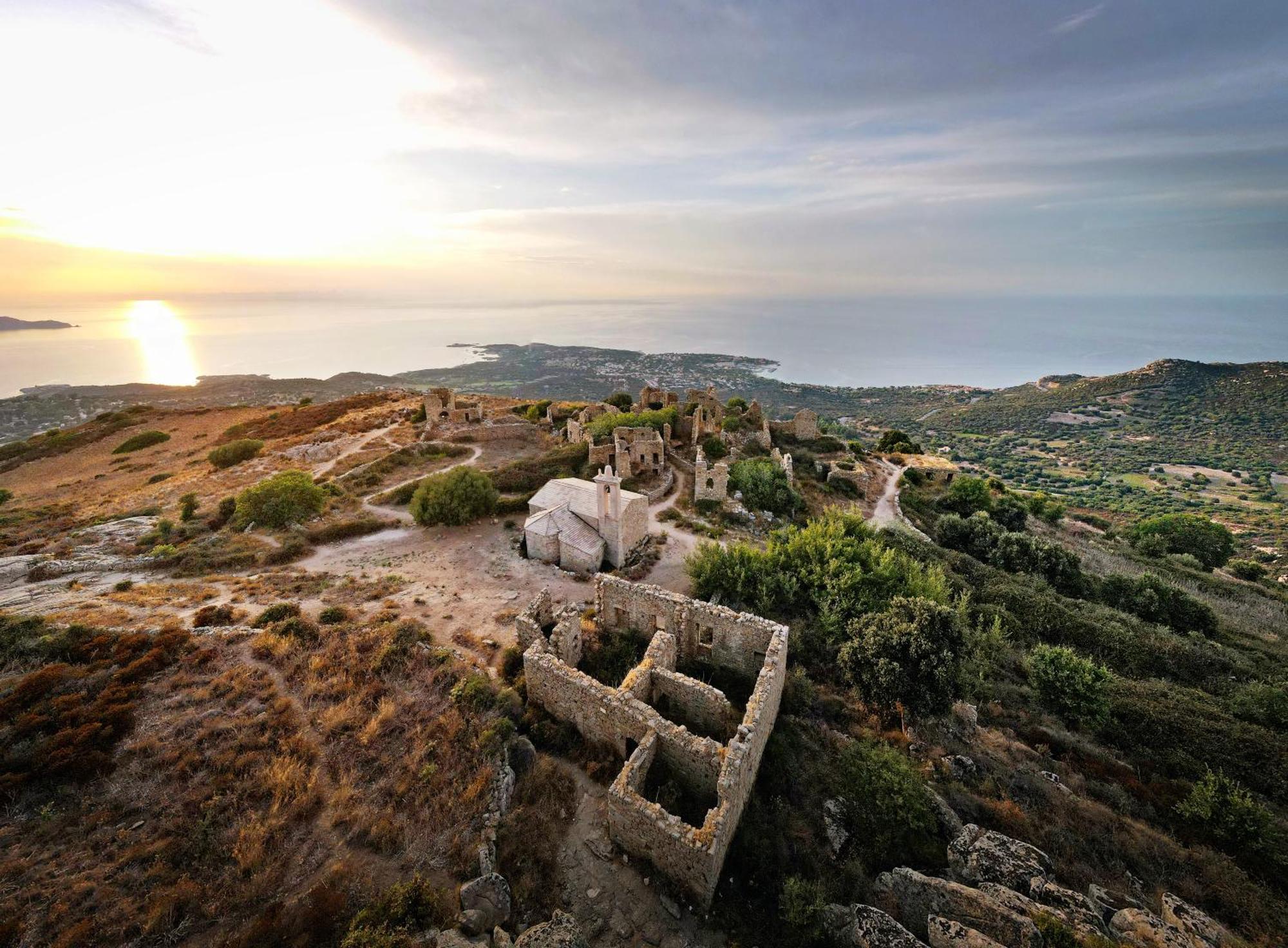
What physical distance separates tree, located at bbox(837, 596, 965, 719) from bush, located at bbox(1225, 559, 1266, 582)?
42.5 meters

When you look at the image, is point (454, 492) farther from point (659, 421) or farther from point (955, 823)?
point (955, 823)

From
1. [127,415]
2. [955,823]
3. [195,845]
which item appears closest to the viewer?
[195,845]

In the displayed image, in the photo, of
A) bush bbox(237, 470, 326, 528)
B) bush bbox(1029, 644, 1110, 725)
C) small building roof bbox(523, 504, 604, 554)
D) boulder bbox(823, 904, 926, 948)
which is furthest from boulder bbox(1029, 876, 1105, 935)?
bush bbox(237, 470, 326, 528)

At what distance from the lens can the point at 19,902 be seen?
7.45m

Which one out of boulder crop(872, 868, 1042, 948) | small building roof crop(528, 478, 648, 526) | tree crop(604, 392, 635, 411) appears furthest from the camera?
tree crop(604, 392, 635, 411)

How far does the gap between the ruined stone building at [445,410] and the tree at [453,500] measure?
840 inches

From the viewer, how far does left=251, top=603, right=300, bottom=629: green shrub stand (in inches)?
630

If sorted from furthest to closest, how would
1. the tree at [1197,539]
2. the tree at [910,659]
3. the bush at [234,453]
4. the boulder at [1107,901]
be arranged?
the bush at [234,453], the tree at [1197,539], the tree at [910,659], the boulder at [1107,901]

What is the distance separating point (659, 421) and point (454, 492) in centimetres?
1891

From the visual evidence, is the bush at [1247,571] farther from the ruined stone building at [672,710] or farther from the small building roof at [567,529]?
the small building roof at [567,529]

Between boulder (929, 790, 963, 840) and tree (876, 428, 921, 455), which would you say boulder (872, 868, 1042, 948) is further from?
tree (876, 428, 921, 455)

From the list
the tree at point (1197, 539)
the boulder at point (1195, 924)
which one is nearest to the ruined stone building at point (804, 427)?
the tree at point (1197, 539)

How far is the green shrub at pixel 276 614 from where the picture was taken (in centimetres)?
1600

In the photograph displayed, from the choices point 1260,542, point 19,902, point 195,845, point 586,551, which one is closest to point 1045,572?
point 586,551
